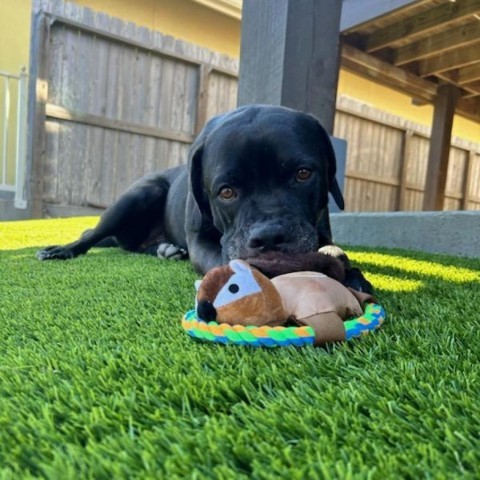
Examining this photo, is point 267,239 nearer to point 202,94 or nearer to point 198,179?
point 198,179

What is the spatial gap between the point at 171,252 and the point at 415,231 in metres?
1.88

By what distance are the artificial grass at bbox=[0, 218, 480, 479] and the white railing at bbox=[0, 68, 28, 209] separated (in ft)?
19.8

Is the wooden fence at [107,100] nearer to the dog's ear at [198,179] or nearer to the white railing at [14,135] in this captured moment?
the white railing at [14,135]

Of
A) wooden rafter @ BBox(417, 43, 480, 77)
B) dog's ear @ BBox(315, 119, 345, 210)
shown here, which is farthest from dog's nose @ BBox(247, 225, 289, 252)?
wooden rafter @ BBox(417, 43, 480, 77)

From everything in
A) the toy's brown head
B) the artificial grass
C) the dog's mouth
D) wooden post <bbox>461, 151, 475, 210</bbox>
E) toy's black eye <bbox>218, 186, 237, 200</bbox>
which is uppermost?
wooden post <bbox>461, 151, 475, 210</bbox>

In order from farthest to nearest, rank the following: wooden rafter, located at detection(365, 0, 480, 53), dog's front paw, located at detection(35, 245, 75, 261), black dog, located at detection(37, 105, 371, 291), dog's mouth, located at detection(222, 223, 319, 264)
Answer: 1. wooden rafter, located at detection(365, 0, 480, 53)
2. dog's front paw, located at detection(35, 245, 75, 261)
3. black dog, located at detection(37, 105, 371, 291)
4. dog's mouth, located at detection(222, 223, 319, 264)

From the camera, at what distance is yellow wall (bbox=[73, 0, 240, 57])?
9.77m

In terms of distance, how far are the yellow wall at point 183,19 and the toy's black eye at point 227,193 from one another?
26.7 feet

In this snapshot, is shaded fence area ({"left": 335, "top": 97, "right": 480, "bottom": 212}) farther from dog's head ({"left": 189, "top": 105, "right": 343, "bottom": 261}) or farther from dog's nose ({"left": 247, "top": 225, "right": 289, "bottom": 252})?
dog's nose ({"left": 247, "top": 225, "right": 289, "bottom": 252})

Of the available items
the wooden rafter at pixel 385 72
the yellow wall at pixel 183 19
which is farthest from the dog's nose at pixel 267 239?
the yellow wall at pixel 183 19

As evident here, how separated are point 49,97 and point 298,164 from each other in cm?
592

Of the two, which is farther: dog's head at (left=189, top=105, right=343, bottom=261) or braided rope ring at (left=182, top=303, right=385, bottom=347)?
dog's head at (left=189, top=105, right=343, bottom=261)

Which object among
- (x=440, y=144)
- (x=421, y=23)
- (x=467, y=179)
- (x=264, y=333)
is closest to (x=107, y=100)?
(x=421, y=23)

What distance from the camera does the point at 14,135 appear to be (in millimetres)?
8258
